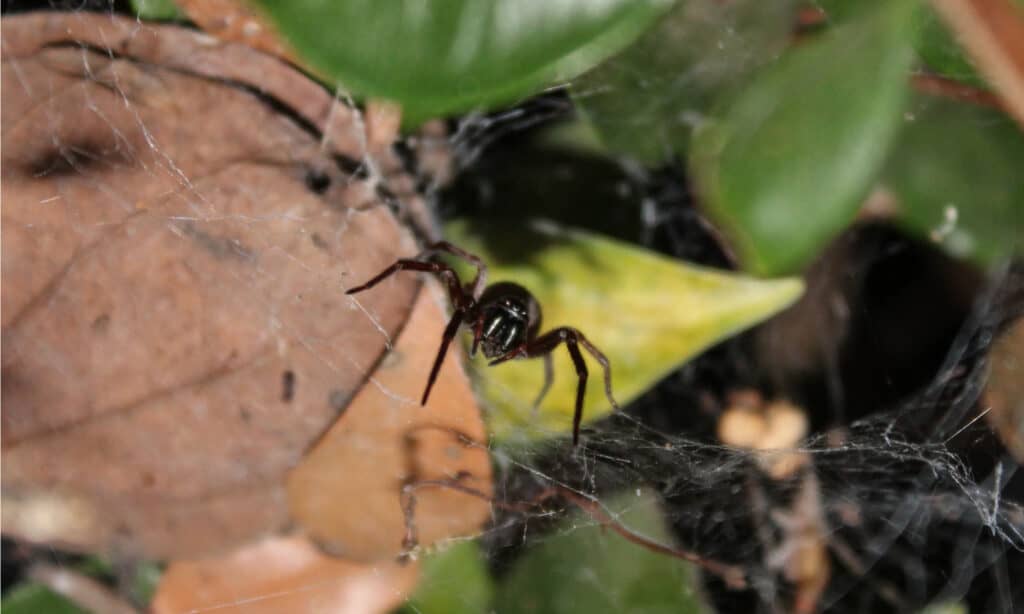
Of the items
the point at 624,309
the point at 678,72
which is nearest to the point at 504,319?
the point at 624,309

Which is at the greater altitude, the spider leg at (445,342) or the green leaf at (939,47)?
the green leaf at (939,47)

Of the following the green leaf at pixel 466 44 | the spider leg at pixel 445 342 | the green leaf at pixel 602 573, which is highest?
the green leaf at pixel 466 44

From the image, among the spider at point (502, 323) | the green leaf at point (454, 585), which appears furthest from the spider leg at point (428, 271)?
the green leaf at point (454, 585)

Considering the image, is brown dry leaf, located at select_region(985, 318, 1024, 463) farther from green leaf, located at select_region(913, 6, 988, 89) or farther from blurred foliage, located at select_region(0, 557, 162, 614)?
blurred foliage, located at select_region(0, 557, 162, 614)

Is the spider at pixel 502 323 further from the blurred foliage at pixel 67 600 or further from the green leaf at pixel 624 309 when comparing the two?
the blurred foliage at pixel 67 600

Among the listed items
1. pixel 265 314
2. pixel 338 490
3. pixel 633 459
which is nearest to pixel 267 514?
pixel 338 490

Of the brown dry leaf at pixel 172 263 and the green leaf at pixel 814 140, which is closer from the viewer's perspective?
the brown dry leaf at pixel 172 263
